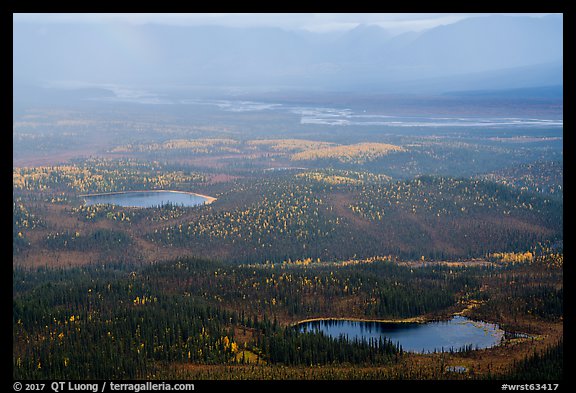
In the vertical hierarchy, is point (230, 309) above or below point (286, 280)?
below

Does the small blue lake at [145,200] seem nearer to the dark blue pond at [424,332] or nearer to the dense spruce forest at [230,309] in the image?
the dense spruce forest at [230,309]

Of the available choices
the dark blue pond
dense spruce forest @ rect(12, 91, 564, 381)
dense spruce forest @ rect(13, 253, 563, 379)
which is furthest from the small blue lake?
the dark blue pond

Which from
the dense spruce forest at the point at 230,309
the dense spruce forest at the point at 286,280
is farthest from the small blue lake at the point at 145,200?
the dense spruce forest at the point at 230,309

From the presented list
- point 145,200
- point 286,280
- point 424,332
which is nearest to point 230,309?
point 286,280

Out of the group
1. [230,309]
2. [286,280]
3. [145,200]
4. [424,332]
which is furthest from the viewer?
[145,200]

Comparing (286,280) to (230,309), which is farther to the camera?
(286,280)

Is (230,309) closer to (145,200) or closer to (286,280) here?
(286,280)

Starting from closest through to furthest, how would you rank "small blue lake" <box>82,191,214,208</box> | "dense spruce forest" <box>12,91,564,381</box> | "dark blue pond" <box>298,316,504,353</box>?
"dense spruce forest" <box>12,91,564,381</box> → "dark blue pond" <box>298,316,504,353</box> → "small blue lake" <box>82,191,214,208</box>

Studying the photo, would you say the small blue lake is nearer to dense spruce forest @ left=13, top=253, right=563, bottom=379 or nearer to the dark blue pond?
dense spruce forest @ left=13, top=253, right=563, bottom=379
